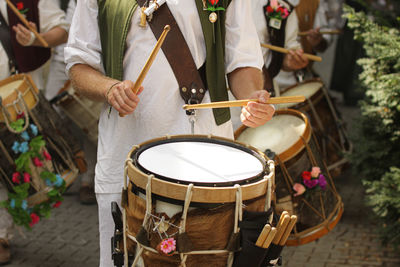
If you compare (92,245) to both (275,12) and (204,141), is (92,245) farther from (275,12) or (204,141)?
(204,141)

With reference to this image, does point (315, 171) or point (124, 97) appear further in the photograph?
point (315, 171)

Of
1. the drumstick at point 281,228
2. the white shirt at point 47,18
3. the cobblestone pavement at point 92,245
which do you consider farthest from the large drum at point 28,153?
the drumstick at point 281,228

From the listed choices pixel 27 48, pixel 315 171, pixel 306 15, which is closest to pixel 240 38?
pixel 315 171

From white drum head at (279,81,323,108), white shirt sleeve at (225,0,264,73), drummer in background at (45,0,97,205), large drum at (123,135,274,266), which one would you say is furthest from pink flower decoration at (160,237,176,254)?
drummer in background at (45,0,97,205)

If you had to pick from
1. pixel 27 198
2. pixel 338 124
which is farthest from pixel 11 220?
pixel 338 124

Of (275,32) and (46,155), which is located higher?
(275,32)

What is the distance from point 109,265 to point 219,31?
114 centimetres

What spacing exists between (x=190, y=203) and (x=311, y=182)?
66.4 inches

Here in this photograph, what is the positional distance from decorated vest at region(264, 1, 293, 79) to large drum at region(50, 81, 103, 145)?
1449mm

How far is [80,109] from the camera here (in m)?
4.91

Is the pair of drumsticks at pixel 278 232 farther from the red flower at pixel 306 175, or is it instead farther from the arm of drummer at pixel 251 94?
the red flower at pixel 306 175

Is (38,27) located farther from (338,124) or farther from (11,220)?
(338,124)

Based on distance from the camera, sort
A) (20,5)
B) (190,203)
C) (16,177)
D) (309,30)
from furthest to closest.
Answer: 1. (309,30)
2. (20,5)
3. (16,177)
4. (190,203)

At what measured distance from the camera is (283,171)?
135 inches
